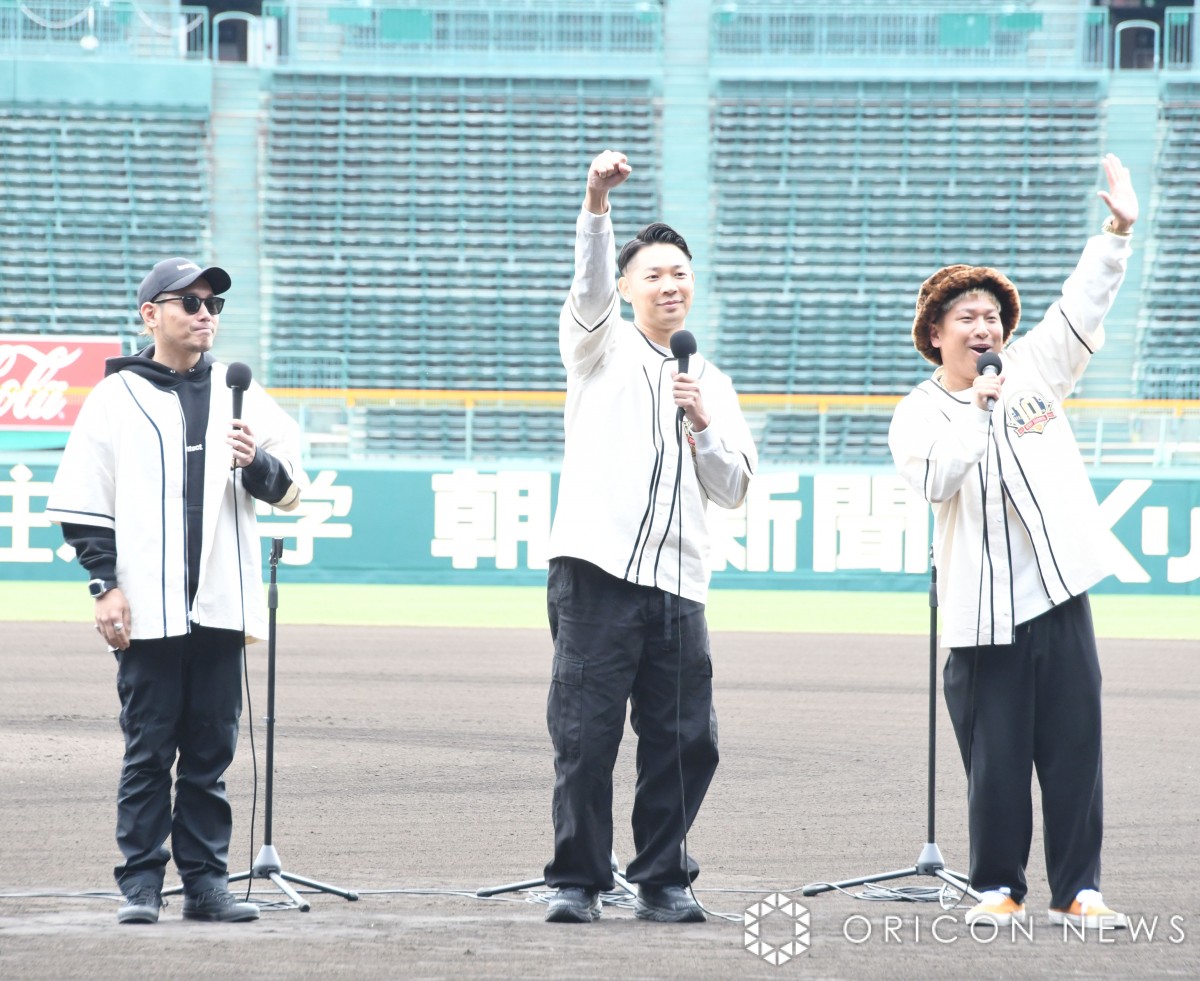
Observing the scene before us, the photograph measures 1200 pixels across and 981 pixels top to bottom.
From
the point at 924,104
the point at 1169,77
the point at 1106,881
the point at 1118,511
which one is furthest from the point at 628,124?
the point at 1106,881

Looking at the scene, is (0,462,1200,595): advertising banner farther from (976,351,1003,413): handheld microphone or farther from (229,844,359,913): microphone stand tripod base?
(976,351,1003,413): handheld microphone

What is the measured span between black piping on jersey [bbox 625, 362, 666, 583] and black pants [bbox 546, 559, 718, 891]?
0.28 ft

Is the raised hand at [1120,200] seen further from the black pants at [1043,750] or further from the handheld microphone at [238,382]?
the handheld microphone at [238,382]

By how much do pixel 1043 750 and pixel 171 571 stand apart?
2.55 metres

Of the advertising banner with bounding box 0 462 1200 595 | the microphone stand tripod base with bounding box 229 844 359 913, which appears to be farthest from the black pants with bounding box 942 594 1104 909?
the advertising banner with bounding box 0 462 1200 595

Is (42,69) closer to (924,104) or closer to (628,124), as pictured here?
(628,124)

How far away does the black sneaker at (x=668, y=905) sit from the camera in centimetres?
457

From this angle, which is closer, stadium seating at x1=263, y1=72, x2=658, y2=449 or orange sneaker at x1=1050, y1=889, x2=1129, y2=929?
orange sneaker at x1=1050, y1=889, x2=1129, y2=929

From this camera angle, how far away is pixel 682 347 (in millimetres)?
4426

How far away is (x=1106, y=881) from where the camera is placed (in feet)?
17.1

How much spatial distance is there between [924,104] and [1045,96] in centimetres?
176

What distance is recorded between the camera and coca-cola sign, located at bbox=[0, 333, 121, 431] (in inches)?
651

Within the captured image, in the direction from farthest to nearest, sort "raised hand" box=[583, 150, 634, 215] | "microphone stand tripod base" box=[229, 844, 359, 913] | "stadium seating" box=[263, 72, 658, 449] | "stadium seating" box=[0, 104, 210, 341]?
"stadium seating" box=[0, 104, 210, 341]
"stadium seating" box=[263, 72, 658, 449]
"microphone stand tripod base" box=[229, 844, 359, 913]
"raised hand" box=[583, 150, 634, 215]

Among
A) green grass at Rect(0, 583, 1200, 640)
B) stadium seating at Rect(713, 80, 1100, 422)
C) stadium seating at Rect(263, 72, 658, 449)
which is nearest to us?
green grass at Rect(0, 583, 1200, 640)
